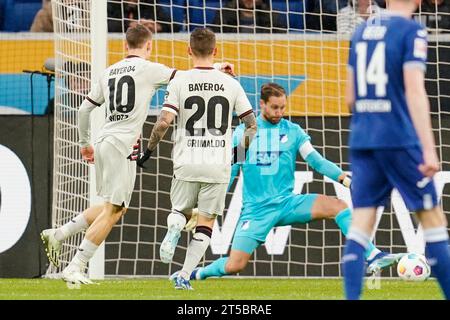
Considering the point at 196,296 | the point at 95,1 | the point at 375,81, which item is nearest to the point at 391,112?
the point at 375,81

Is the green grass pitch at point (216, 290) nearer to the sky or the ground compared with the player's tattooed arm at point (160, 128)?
nearer to the ground

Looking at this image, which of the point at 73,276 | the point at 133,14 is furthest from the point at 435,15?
the point at 73,276

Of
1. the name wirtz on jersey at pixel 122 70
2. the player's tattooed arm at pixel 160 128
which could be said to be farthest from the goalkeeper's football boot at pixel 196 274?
the name wirtz on jersey at pixel 122 70

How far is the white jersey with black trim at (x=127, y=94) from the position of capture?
9.71 meters

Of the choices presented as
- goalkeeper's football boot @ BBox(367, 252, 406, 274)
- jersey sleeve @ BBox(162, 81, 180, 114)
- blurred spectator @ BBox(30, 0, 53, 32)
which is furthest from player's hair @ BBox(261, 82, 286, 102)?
blurred spectator @ BBox(30, 0, 53, 32)

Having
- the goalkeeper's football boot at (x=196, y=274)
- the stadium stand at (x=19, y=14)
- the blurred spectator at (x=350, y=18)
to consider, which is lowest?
the goalkeeper's football boot at (x=196, y=274)

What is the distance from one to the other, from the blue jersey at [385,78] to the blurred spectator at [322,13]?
688cm

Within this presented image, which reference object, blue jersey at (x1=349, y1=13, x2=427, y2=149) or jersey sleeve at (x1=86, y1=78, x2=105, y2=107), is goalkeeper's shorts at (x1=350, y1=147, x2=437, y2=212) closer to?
blue jersey at (x1=349, y1=13, x2=427, y2=149)

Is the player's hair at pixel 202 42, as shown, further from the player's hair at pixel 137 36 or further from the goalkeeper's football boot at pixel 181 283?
the goalkeeper's football boot at pixel 181 283

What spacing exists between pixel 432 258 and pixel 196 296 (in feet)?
8.33

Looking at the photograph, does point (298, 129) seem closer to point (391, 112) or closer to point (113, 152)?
point (113, 152)

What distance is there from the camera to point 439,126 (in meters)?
12.0

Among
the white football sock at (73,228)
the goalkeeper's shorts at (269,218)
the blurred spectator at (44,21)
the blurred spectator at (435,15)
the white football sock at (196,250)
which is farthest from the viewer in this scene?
the blurred spectator at (44,21)

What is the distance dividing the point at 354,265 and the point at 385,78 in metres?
1.03
